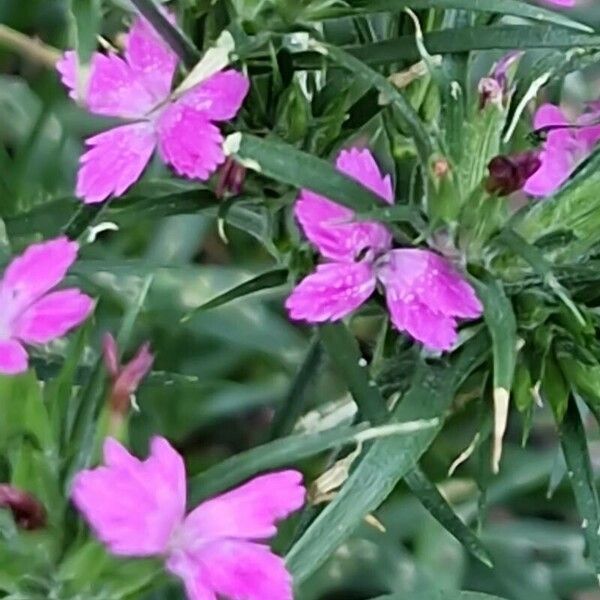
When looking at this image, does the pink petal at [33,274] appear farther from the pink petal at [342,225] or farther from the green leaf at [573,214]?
the green leaf at [573,214]

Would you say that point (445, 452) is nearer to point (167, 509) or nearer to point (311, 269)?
point (311, 269)

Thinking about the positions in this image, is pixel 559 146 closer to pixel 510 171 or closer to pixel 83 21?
pixel 510 171

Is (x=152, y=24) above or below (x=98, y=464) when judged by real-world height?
above

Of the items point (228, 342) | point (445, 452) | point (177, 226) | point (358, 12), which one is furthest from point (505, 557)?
point (358, 12)

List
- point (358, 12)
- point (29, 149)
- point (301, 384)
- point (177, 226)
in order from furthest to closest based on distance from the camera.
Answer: point (177, 226)
point (29, 149)
point (301, 384)
point (358, 12)

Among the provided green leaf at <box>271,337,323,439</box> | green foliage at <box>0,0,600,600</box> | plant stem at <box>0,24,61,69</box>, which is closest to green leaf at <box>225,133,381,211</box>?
green foliage at <box>0,0,600,600</box>

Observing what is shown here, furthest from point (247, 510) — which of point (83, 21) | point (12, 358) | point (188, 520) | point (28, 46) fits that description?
point (28, 46)

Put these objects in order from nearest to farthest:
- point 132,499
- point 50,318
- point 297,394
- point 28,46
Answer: point 132,499 → point 50,318 → point 297,394 → point 28,46
